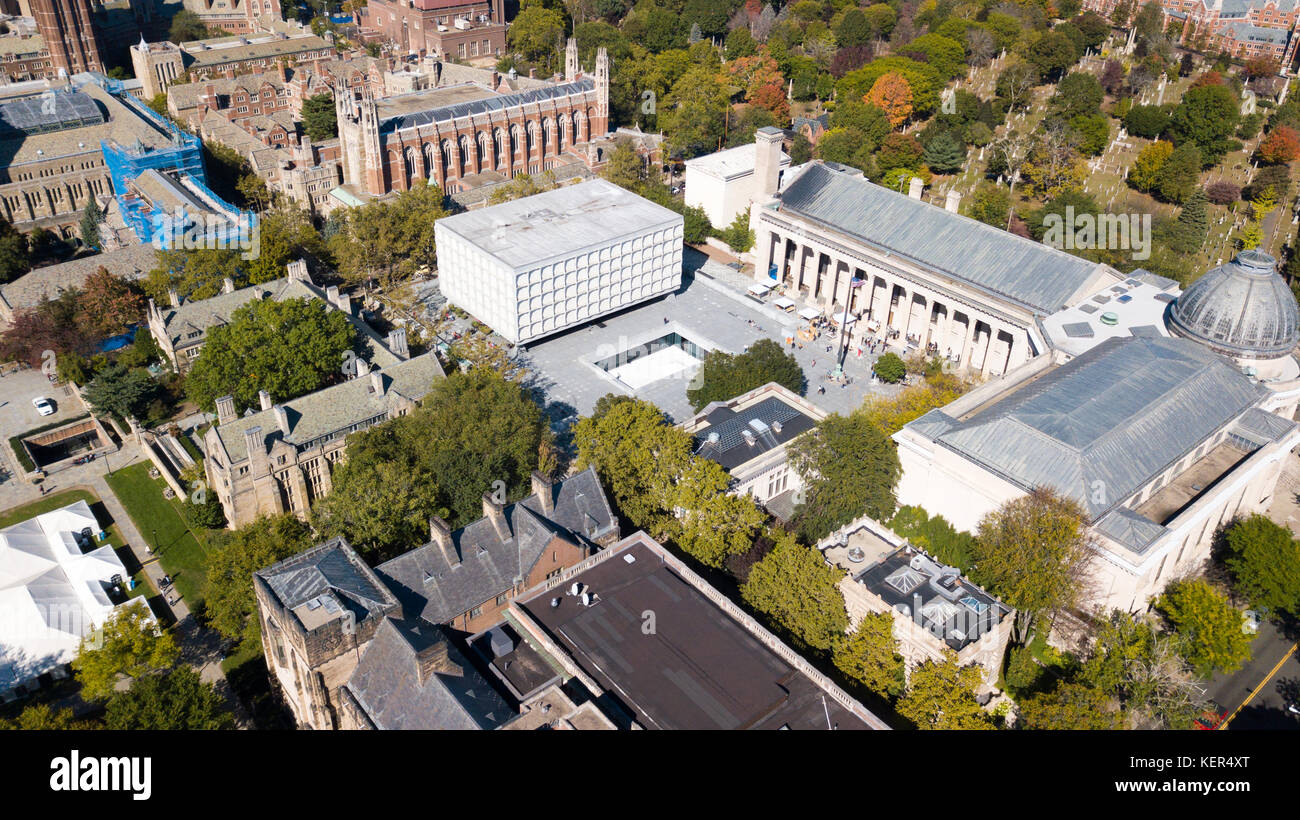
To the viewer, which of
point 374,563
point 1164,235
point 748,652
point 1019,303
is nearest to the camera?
point 748,652

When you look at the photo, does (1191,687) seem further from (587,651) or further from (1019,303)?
(1019,303)

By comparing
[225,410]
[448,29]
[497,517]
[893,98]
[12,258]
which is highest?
[448,29]

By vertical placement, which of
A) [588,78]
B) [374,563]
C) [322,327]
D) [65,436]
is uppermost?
[588,78]

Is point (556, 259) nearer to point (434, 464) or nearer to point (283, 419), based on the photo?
point (283, 419)

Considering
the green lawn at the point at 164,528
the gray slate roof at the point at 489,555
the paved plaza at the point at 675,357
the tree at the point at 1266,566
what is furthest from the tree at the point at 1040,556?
the green lawn at the point at 164,528

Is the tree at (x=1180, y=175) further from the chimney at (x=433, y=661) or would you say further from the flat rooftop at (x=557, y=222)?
the chimney at (x=433, y=661)

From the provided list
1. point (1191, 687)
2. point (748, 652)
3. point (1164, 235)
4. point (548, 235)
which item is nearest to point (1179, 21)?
point (1164, 235)

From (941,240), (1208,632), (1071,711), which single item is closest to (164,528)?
(1071,711)
